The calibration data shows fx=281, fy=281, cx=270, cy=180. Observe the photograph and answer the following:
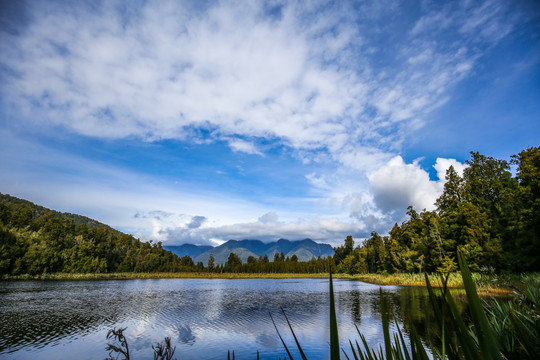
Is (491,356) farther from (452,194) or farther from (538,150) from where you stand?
(452,194)

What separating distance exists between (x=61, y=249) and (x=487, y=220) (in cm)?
10467

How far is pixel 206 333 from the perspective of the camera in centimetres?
1725

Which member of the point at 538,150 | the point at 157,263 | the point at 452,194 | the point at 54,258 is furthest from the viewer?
the point at 157,263

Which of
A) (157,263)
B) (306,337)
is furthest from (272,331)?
(157,263)

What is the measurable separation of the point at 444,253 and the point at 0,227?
308 ft

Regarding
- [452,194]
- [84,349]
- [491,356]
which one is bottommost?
[84,349]

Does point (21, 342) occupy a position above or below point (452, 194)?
below

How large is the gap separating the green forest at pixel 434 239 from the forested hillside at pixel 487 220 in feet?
0.24

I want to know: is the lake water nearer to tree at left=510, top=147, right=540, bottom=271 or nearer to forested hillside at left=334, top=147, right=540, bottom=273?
forested hillside at left=334, top=147, right=540, bottom=273

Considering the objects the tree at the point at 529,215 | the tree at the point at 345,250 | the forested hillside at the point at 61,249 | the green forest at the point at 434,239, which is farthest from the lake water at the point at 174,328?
the tree at the point at 345,250

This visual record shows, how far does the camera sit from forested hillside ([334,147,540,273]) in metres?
28.3

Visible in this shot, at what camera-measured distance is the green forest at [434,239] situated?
2954 cm

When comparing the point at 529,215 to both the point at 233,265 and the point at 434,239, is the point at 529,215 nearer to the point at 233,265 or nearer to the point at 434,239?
the point at 434,239

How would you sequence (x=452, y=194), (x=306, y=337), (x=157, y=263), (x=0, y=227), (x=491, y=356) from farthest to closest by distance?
(x=157, y=263)
(x=0, y=227)
(x=452, y=194)
(x=306, y=337)
(x=491, y=356)
